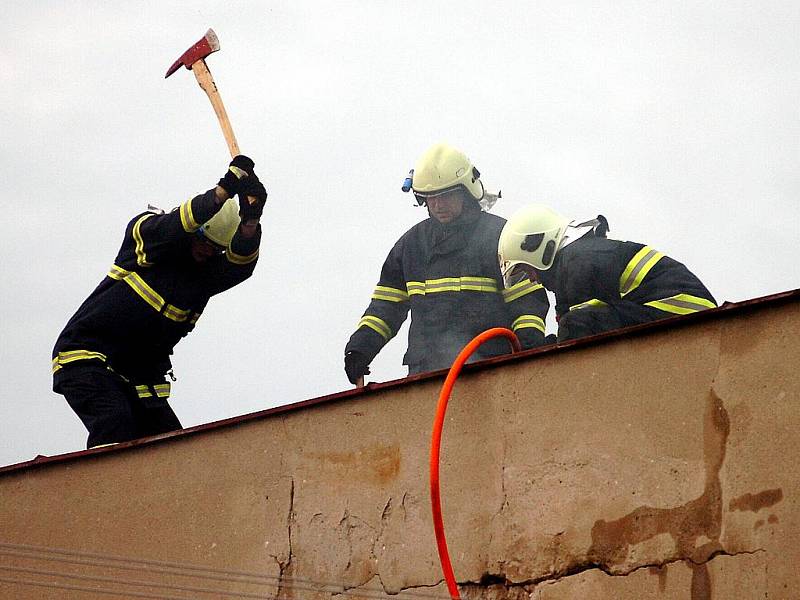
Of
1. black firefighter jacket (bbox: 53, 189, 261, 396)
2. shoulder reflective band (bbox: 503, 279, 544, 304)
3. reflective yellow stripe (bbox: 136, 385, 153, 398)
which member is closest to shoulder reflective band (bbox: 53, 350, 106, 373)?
black firefighter jacket (bbox: 53, 189, 261, 396)

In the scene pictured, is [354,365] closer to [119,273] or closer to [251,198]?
[251,198]

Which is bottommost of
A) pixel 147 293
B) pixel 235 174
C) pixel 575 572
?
pixel 575 572

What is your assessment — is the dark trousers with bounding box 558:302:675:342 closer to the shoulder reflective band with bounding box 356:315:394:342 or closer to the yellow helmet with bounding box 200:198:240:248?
the shoulder reflective band with bounding box 356:315:394:342

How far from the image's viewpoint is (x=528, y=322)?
7.05 m

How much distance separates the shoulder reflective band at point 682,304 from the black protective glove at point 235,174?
2.28 meters

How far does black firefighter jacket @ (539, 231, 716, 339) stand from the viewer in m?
5.93

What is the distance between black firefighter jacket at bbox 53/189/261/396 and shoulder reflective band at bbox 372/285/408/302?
0.73 metres

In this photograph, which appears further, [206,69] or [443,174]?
[206,69]

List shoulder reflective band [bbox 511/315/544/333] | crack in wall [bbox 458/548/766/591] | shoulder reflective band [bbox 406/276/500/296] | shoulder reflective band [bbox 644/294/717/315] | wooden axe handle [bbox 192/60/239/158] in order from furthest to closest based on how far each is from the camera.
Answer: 1. wooden axe handle [bbox 192/60/239/158]
2. shoulder reflective band [bbox 406/276/500/296]
3. shoulder reflective band [bbox 511/315/544/333]
4. shoulder reflective band [bbox 644/294/717/315]
5. crack in wall [bbox 458/548/766/591]

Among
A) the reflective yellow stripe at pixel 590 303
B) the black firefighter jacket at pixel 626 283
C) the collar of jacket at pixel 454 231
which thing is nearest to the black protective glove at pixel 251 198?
the collar of jacket at pixel 454 231

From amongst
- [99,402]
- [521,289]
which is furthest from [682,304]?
[99,402]

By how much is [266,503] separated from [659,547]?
189 cm

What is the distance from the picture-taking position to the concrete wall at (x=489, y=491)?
4.60 metres

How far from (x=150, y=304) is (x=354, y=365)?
3.79 feet
